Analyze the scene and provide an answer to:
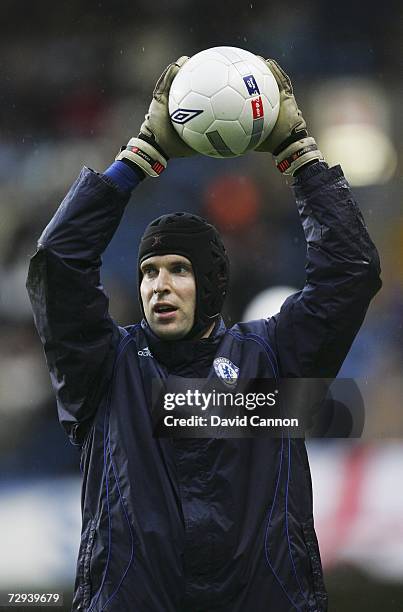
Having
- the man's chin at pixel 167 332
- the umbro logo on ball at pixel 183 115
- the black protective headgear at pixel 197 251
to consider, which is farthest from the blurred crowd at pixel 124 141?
the umbro logo on ball at pixel 183 115

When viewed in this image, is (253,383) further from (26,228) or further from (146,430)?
(26,228)

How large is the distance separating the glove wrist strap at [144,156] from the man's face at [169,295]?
0.28 metres

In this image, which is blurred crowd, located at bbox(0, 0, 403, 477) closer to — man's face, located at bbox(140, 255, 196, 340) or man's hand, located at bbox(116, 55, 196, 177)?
man's face, located at bbox(140, 255, 196, 340)

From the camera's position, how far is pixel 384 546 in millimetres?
4996

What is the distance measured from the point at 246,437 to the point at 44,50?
390cm

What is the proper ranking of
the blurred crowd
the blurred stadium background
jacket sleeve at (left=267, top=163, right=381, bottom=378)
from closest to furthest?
jacket sleeve at (left=267, top=163, right=381, bottom=378)
the blurred stadium background
the blurred crowd

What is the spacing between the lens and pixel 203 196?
558 cm

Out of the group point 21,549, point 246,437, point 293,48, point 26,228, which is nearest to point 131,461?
point 246,437

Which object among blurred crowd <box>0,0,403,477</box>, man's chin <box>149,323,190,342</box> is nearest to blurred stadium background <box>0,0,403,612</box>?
blurred crowd <box>0,0,403,477</box>

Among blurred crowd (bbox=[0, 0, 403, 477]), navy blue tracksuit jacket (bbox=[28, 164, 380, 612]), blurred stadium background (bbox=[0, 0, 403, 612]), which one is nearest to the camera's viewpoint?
navy blue tracksuit jacket (bbox=[28, 164, 380, 612])

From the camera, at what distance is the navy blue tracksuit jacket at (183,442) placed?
101 inches

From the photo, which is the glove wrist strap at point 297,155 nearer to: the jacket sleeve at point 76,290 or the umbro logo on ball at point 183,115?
the umbro logo on ball at point 183,115

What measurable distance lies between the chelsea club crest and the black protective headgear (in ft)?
0.41

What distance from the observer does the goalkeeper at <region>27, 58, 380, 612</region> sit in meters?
2.58
